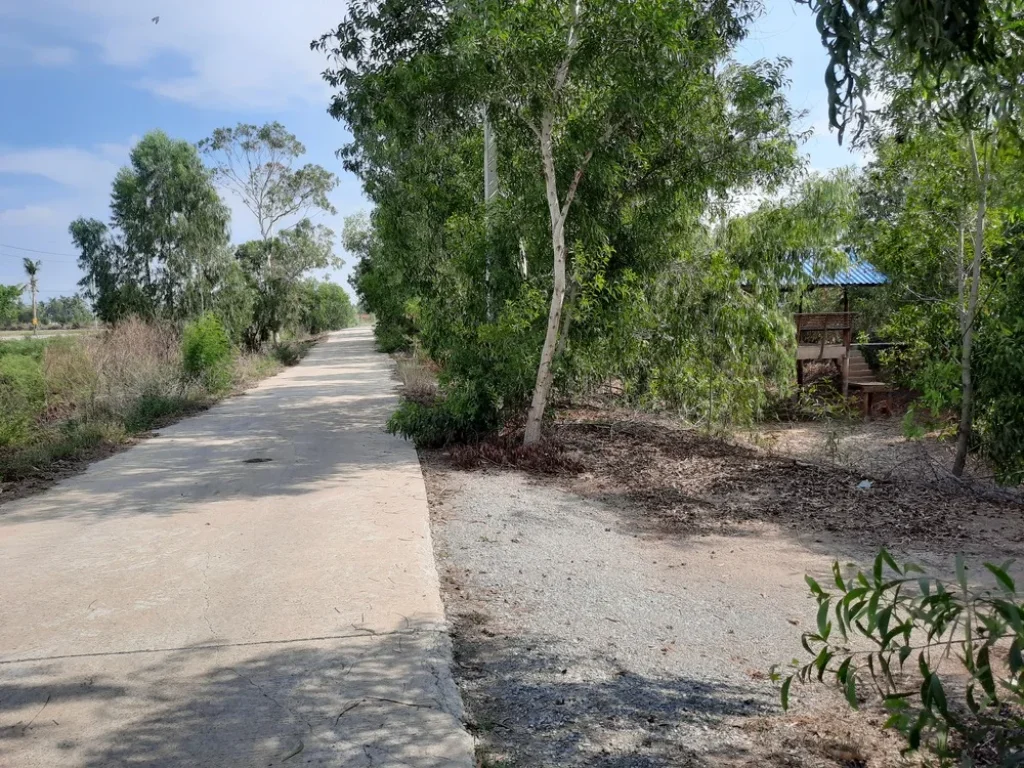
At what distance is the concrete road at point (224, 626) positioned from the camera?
345 centimetres

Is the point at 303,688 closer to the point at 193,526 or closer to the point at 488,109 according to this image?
the point at 193,526

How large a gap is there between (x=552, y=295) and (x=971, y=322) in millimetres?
5060

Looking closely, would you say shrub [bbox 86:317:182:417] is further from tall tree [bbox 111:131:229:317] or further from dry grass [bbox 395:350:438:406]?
tall tree [bbox 111:131:229:317]

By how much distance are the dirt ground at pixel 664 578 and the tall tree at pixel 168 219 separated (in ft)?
87.4

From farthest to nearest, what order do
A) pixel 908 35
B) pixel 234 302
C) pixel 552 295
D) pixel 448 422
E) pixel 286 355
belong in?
pixel 234 302
pixel 286 355
pixel 448 422
pixel 552 295
pixel 908 35

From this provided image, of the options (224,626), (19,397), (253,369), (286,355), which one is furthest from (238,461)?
(286,355)

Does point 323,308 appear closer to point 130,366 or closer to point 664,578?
point 130,366

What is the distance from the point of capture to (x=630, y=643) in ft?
15.1

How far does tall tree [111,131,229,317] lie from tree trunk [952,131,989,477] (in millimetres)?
30429

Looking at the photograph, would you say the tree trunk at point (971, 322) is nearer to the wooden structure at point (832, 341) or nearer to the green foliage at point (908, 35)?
the green foliage at point (908, 35)

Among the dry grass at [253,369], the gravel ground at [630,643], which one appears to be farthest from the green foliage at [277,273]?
the gravel ground at [630,643]

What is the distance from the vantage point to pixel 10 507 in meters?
7.96

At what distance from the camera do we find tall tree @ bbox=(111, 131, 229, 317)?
3322cm

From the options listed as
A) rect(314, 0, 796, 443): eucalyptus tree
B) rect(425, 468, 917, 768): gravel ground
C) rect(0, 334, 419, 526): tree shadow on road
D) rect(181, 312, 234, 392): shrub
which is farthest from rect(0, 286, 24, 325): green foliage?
rect(425, 468, 917, 768): gravel ground
